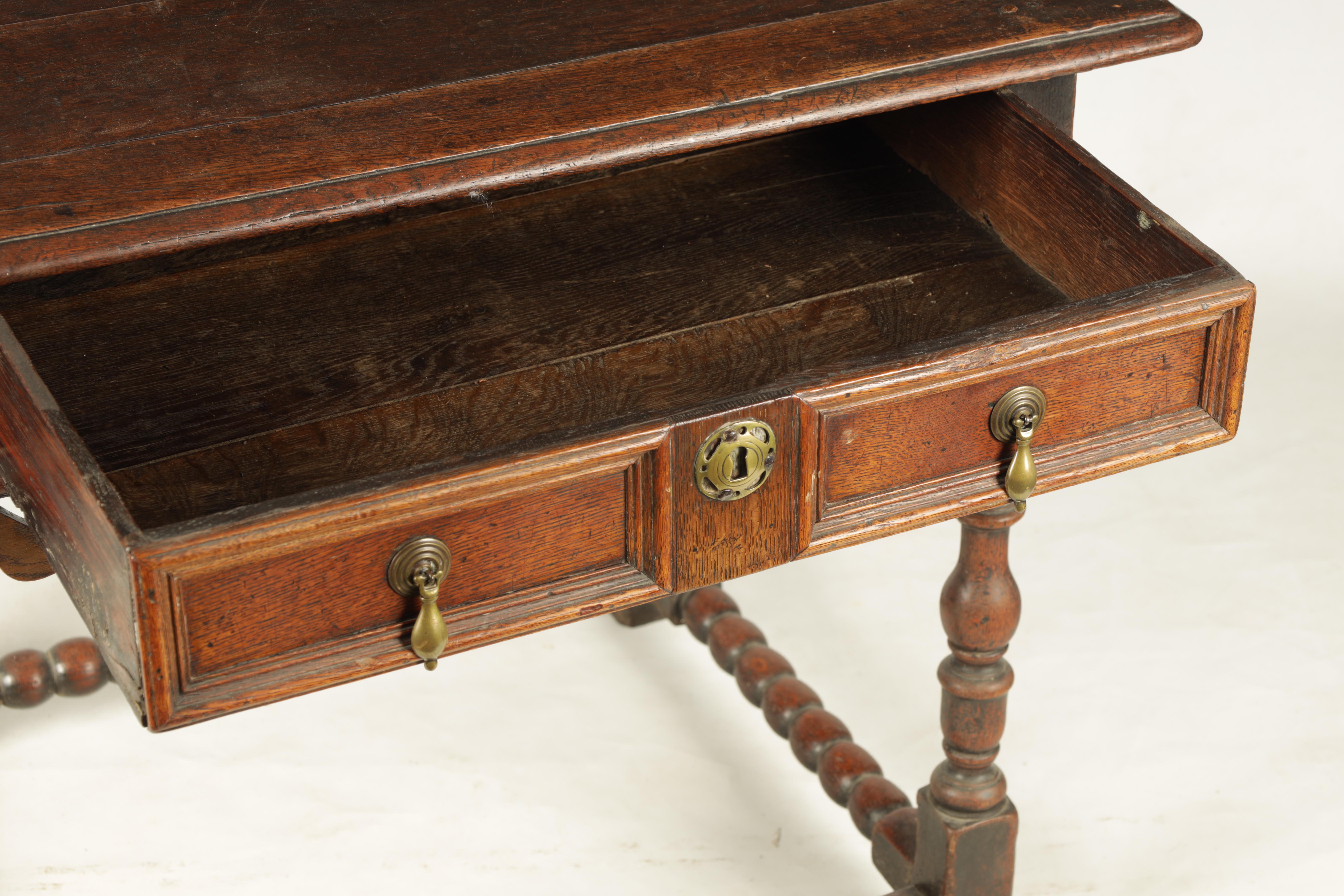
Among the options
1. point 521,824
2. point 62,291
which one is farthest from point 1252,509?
point 62,291

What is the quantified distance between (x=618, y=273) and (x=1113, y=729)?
2.90ft

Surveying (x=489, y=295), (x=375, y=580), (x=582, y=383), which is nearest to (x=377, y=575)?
(x=375, y=580)

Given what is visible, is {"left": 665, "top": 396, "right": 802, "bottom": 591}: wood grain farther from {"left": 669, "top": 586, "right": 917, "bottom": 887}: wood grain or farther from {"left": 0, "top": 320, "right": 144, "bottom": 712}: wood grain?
{"left": 669, "top": 586, "right": 917, "bottom": 887}: wood grain

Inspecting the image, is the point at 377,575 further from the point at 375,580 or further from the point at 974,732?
the point at 974,732

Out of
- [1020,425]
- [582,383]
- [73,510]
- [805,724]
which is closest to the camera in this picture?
[73,510]

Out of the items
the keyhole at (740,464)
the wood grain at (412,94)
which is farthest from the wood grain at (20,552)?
the keyhole at (740,464)

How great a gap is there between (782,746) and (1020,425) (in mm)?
864

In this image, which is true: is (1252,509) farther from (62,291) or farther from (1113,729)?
(62,291)

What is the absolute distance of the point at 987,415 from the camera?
1396 millimetres

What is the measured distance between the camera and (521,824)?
205cm

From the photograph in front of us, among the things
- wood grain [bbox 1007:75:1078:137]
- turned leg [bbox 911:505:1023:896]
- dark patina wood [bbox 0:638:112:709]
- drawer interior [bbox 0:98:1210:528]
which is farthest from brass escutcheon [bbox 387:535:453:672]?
dark patina wood [bbox 0:638:112:709]

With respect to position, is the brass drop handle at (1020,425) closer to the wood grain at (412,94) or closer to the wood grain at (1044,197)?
the wood grain at (1044,197)

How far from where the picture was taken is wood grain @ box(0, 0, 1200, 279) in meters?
1.30

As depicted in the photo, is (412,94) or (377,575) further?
(412,94)
